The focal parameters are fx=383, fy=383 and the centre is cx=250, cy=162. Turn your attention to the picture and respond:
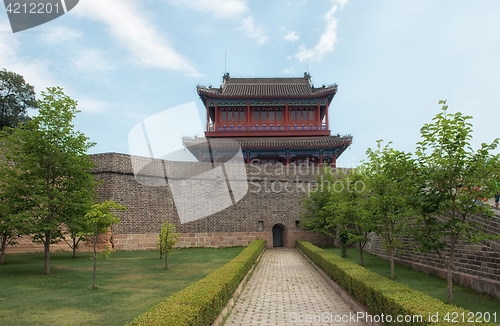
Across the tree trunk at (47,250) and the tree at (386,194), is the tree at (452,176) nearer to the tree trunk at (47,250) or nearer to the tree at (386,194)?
the tree at (386,194)

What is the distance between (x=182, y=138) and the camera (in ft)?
95.0

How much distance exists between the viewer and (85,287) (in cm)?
965

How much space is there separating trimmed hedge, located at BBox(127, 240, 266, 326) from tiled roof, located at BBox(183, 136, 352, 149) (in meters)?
20.2

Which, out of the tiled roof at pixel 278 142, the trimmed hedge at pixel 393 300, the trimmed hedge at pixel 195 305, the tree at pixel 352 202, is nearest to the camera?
the trimmed hedge at pixel 393 300

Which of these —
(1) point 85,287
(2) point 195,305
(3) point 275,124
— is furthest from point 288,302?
(3) point 275,124

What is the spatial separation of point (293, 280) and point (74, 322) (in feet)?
22.2

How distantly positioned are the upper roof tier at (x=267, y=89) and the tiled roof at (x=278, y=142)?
352cm

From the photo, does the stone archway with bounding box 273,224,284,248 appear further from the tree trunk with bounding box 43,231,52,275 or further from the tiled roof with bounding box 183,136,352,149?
the tree trunk with bounding box 43,231,52,275

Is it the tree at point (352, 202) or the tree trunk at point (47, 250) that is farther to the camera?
the tree at point (352, 202)

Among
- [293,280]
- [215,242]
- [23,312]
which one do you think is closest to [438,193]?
[293,280]

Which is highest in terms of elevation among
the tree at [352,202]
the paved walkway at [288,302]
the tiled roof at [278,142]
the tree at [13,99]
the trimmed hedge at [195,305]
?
the tree at [13,99]

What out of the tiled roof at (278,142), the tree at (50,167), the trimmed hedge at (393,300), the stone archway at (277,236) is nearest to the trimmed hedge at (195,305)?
the trimmed hedge at (393,300)

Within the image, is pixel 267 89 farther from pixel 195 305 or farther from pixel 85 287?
pixel 195 305

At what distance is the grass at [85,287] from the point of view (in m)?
6.79
